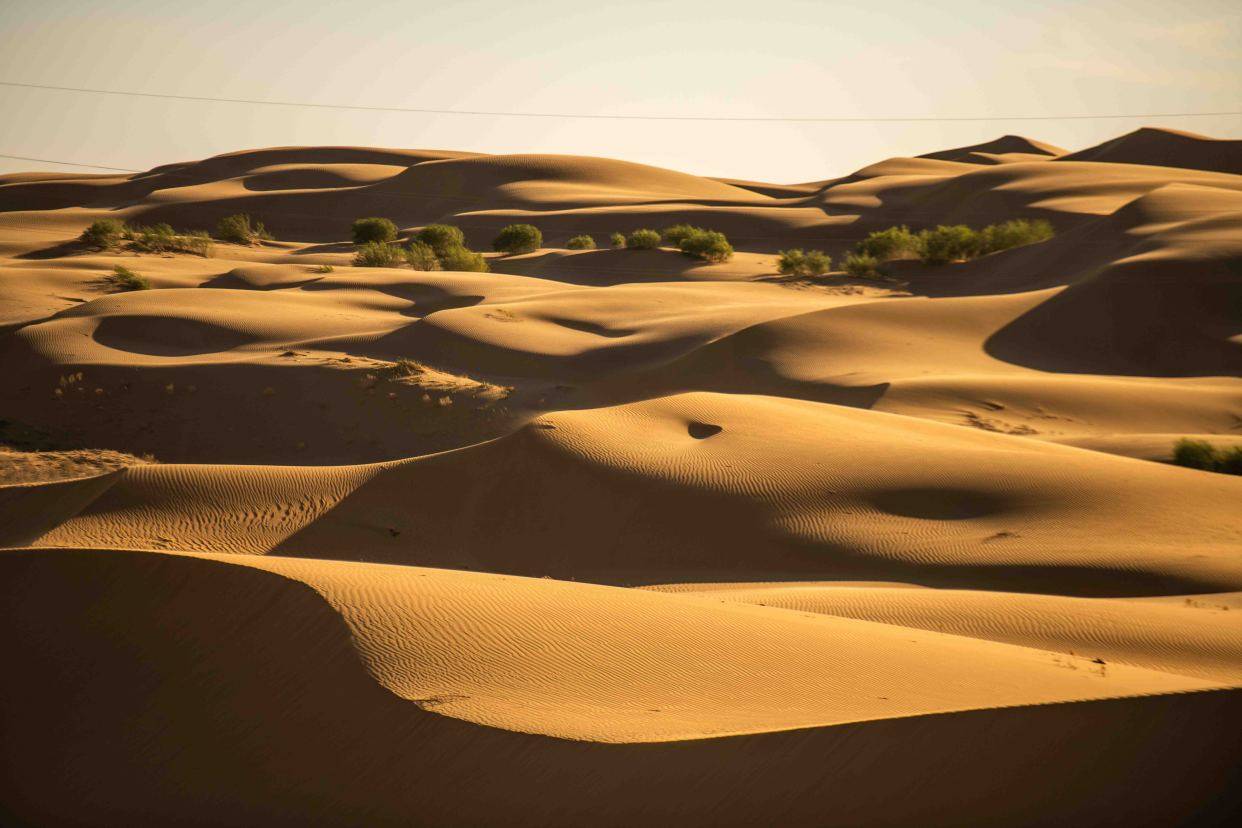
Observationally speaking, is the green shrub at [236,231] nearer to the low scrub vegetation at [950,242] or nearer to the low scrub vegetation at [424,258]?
the low scrub vegetation at [424,258]

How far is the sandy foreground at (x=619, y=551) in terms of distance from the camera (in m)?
5.63

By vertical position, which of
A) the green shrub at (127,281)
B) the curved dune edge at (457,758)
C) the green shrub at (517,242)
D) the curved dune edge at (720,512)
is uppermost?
the green shrub at (517,242)

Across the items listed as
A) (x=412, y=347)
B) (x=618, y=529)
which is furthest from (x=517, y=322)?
(x=618, y=529)

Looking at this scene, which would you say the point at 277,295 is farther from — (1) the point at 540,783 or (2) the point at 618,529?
(1) the point at 540,783

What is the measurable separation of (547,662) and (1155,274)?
2556 centimetres

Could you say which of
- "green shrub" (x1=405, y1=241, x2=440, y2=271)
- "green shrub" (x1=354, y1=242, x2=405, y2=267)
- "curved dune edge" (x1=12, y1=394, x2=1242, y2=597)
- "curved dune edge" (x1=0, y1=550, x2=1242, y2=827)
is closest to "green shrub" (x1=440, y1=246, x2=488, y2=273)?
"green shrub" (x1=405, y1=241, x2=440, y2=271)

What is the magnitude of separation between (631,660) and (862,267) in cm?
3247

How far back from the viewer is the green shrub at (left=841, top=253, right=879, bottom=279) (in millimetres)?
37344

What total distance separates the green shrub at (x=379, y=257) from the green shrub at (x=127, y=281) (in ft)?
33.0

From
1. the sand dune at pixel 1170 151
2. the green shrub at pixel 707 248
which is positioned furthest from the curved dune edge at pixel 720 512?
the sand dune at pixel 1170 151

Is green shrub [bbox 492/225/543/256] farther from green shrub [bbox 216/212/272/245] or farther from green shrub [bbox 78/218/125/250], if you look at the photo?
green shrub [bbox 78/218/125/250]

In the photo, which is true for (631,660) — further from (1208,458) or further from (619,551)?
(1208,458)

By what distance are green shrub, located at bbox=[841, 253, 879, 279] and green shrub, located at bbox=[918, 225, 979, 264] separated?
5.78ft

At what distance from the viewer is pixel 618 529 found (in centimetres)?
1341
